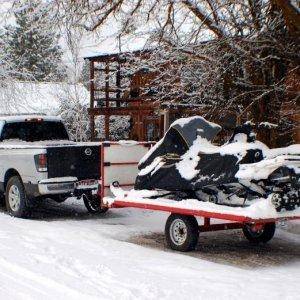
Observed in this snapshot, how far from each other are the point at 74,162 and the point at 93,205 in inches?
57.9

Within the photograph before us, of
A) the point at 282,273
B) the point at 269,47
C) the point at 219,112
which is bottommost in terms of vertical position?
the point at 282,273

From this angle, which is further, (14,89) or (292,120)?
(14,89)

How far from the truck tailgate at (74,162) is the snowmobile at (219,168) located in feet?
6.38

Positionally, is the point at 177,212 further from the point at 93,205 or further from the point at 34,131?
the point at 34,131

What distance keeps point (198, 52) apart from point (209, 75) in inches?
23.5

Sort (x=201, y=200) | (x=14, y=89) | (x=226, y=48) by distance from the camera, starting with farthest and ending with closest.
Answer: (x=14, y=89) < (x=226, y=48) < (x=201, y=200)

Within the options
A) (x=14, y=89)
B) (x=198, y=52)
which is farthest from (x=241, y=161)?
(x=14, y=89)

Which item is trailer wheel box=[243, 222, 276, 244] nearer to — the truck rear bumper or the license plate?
the license plate

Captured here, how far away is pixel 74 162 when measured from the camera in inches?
461

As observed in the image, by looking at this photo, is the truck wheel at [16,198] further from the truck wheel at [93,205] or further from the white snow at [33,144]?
the truck wheel at [93,205]

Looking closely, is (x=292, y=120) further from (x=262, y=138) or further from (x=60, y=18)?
(x=60, y=18)

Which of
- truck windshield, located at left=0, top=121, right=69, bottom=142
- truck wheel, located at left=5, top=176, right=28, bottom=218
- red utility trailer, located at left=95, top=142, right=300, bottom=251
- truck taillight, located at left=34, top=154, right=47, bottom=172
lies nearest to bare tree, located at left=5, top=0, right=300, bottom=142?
truck windshield, located at left=0, top=121, right=69, bottom=142

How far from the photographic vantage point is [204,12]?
13047 mm

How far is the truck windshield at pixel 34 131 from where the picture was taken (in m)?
13.3
